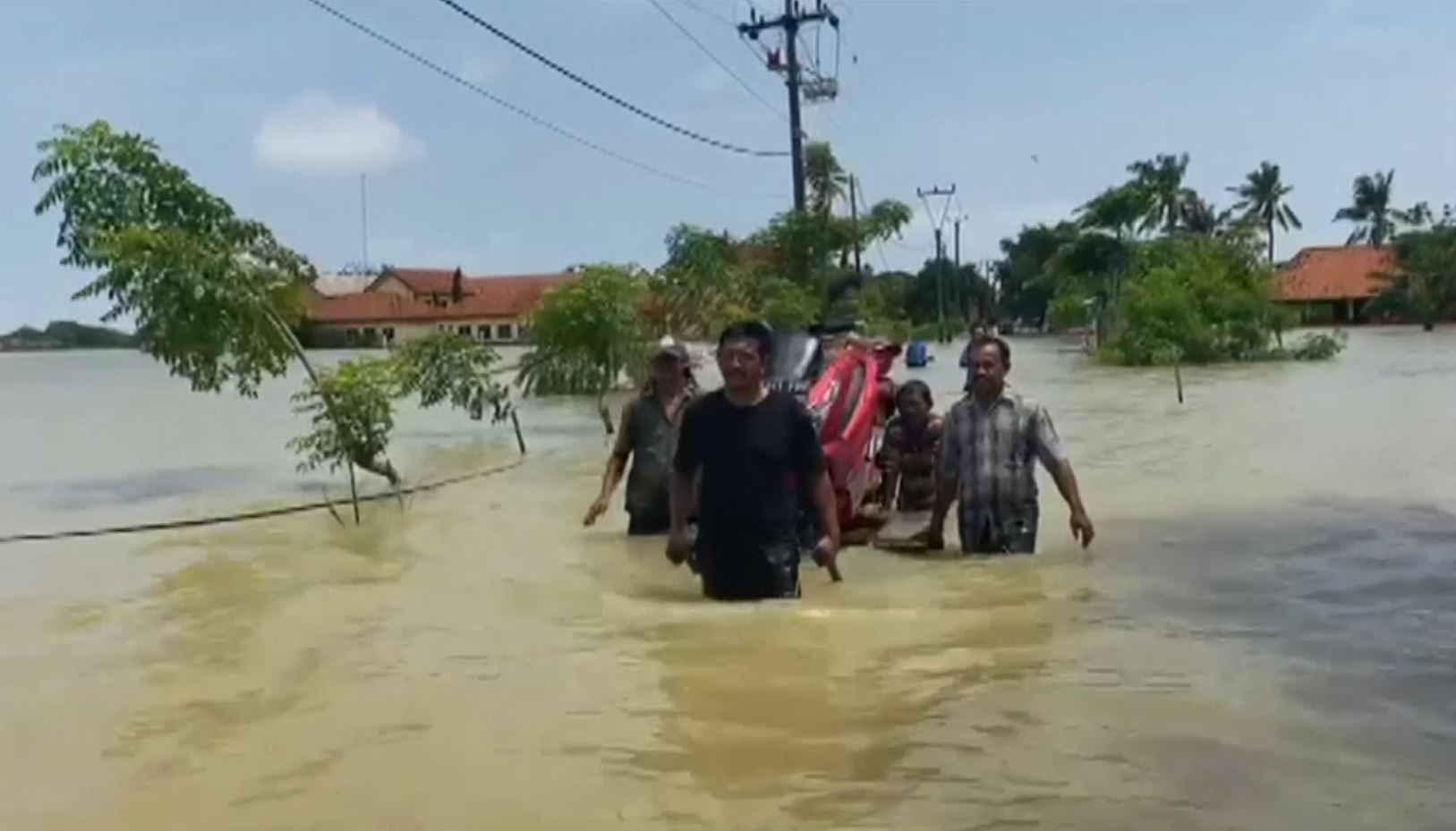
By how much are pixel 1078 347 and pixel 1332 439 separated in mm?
47651

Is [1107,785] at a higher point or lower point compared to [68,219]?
lower

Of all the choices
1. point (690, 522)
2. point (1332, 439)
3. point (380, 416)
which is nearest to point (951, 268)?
point (1332, 439)

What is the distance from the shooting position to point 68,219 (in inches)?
575

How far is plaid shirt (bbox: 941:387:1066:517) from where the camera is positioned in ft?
27.1

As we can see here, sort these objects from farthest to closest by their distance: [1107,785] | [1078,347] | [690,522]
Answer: [1078,347] < [690,522] < [1107,785]

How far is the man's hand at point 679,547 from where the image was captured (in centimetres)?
708

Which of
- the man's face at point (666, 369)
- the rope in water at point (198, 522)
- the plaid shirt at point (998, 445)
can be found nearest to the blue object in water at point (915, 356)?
the rope in water at point (198, 522)

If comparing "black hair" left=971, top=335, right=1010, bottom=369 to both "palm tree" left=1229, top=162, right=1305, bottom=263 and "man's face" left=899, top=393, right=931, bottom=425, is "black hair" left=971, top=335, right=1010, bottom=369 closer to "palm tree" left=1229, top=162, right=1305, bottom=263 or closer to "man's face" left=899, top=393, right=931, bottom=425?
"man's face" left=899, top=393, right=931, bottom=425

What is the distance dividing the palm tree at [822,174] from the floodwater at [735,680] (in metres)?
25.6

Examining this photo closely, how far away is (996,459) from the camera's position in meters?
8.33

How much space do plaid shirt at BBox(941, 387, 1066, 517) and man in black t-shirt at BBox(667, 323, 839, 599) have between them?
A: 165cm

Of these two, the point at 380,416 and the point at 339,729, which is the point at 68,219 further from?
the point at 339,729

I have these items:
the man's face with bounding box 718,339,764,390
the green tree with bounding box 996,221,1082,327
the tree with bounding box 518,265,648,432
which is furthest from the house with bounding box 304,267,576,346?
the man's face with bounding box 718,339,764,390

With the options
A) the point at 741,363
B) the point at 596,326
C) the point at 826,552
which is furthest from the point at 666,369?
the point at 596,326
